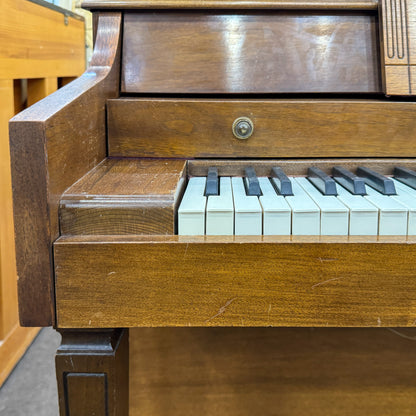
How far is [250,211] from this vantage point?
682 millimetres

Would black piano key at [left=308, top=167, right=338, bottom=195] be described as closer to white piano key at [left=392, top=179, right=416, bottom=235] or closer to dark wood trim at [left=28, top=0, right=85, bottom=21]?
white piano key at [left=392, top=179, right=416, bottom=235]

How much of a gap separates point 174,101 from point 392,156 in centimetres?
44

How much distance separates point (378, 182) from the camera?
0.81m

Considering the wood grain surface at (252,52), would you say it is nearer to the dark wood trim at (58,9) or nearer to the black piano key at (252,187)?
the black piano key at (252,187)

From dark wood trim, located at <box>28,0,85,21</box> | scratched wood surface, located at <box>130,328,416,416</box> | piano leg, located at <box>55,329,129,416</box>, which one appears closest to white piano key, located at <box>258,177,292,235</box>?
piano leg, located at <box>55,329,129,416</box>

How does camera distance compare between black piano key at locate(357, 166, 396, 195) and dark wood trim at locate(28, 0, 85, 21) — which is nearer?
black piano key at locate(357, 166, 396, 195)

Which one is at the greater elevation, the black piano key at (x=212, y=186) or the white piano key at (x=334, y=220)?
the black piano key at (x=212, y=186)

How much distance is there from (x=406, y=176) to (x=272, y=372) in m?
0.62

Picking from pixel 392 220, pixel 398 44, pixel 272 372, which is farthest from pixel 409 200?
pixel 272 372

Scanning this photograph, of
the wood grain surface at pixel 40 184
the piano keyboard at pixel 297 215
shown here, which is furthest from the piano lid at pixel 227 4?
the piano keyboard at pixel 297 215

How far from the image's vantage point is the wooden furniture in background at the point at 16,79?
1.79 metres

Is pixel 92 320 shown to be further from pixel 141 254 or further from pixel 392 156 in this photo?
pixel 392 156

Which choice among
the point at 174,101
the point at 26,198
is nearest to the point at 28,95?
the point at 174,101

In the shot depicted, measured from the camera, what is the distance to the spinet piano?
671 mm
